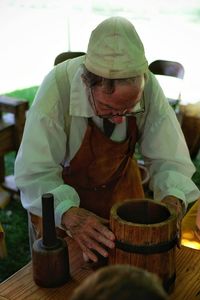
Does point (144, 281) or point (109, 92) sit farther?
point (109, 92)

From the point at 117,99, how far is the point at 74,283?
65 centimetres

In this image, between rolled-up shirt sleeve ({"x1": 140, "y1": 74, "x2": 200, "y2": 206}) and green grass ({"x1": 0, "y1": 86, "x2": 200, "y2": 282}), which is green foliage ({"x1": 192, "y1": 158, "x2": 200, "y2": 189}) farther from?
rolled-up shirt sleeve ({"x1": 140, "y1": 74, "x2": 200, "y2": 206})

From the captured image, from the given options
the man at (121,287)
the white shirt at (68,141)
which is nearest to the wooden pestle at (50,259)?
the white shirt at (68,141)

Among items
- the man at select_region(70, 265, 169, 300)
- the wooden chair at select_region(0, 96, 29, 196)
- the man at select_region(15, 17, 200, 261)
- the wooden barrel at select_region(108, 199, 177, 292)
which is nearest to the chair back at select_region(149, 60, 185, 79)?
the wooden chair at select_region(0, 96, 29, 196)

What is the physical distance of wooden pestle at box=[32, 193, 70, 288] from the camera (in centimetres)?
138

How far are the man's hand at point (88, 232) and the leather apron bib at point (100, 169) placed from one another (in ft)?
1.20

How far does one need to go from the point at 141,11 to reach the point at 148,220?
7.23 m

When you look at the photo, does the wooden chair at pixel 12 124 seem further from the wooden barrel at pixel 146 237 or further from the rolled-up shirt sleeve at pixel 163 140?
the wooden barrel at pixel 146 237

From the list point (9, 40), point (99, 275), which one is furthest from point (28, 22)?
point (99, 275)

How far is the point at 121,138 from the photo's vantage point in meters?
2.02

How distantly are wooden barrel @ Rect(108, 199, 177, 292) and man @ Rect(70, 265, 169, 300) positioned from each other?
2.16ft

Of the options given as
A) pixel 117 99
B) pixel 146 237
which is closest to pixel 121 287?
pixel 146 237

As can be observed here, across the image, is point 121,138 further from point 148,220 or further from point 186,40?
point 186,40

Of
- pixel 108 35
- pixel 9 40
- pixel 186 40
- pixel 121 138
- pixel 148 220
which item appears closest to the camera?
pixel 148 220
